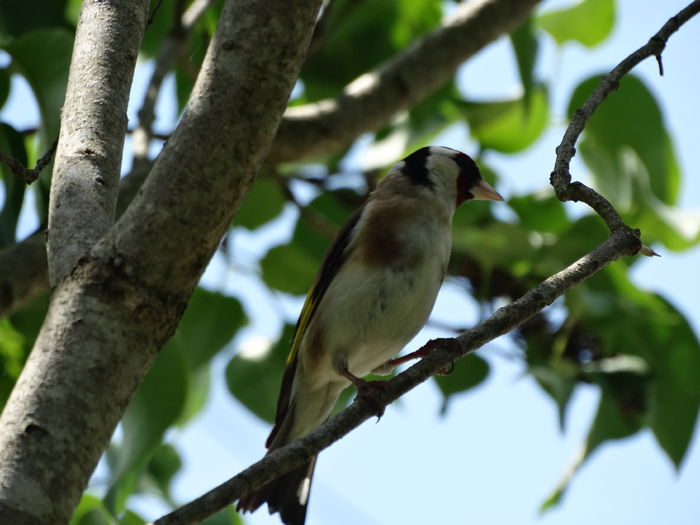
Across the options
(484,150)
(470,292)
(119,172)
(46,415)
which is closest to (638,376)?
(470,292)

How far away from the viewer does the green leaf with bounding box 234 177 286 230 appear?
4.13 meters

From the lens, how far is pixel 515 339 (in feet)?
13.4

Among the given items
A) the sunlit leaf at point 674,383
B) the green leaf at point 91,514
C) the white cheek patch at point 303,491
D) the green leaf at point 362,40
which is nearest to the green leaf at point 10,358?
the green leaf at point 91,514

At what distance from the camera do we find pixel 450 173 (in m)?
3.76

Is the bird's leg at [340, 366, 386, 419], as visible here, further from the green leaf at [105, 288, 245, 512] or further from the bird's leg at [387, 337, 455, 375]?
the green leaf at [105, 288, 245, 512]

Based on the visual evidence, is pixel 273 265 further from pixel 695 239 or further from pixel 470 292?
pixel 695 239

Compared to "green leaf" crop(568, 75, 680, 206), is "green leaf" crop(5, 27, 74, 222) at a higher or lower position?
lower

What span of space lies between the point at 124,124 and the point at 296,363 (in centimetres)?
137

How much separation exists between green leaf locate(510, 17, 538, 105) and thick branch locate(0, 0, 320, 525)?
2.09m

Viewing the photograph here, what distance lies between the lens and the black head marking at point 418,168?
3.57 metres

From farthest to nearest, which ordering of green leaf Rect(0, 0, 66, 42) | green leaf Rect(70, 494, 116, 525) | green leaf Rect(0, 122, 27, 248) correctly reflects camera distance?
green leaf Rect(0, 0, 66, 42), green leaf Rect(0, 122, 27, 248), green leaf Rect(70, 494, 116, 525)

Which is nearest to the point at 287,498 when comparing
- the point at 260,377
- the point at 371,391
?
the point at 260,377

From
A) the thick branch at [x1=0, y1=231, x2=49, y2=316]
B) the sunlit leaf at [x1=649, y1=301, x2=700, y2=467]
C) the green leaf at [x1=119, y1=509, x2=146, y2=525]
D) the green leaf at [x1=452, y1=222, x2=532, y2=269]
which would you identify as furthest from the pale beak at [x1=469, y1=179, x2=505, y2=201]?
the green leaf at [x1=119, y1=509, x2=146, y2=525]

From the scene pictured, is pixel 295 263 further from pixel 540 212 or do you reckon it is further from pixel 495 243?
pixel 540 212
